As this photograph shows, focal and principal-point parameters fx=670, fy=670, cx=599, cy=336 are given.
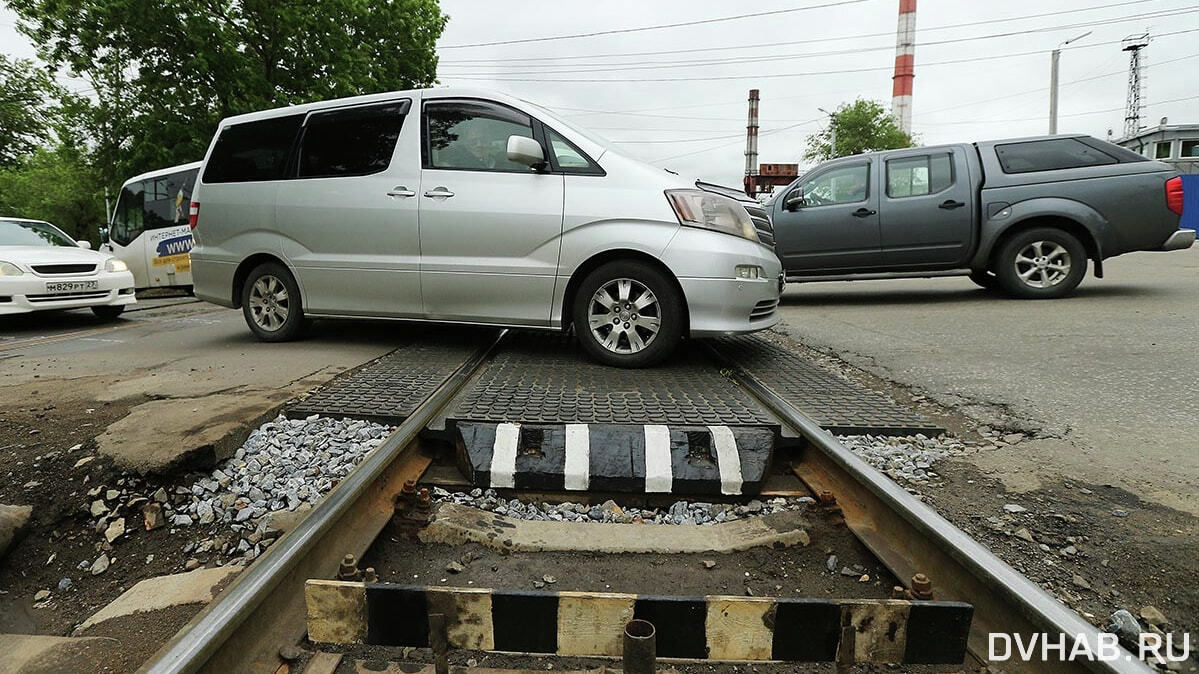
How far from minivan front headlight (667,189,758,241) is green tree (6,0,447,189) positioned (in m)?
17.3

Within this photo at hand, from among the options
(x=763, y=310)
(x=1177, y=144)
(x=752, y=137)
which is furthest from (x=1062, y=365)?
(x=752, y=137)

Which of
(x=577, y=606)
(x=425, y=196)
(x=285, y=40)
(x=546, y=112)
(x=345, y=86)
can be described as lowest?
(x=577, y=606)

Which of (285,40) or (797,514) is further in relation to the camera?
(285,40)

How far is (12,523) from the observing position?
7.96 feet

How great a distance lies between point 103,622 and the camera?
75.7 inches

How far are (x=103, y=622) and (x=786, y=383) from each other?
336 cm

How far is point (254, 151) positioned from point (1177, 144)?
1946 inches

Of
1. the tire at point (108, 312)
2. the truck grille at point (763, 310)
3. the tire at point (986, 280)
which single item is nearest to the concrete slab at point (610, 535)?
the truck grille at point (763, 310)

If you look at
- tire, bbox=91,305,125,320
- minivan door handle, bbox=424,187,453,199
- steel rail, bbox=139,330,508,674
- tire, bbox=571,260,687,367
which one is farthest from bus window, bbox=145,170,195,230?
steel rail, bbox=139,330,508,674

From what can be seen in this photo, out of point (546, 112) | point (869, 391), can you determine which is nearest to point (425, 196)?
point (546, 112)

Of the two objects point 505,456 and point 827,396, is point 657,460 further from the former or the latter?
point 827,396

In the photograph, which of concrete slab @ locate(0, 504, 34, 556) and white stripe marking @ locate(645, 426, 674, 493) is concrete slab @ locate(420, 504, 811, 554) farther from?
concrete slab @ locate(0, 504, 34, 556)

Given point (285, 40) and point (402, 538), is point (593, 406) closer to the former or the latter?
point (402, 538)

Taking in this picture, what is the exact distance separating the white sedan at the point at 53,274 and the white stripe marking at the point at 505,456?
8.58 metres
